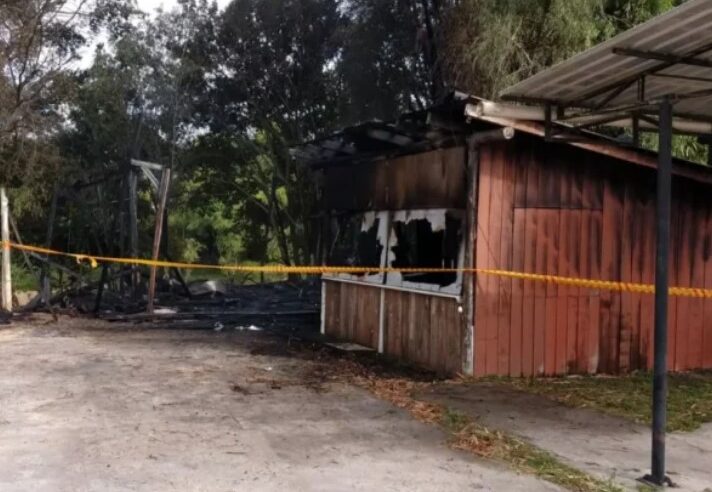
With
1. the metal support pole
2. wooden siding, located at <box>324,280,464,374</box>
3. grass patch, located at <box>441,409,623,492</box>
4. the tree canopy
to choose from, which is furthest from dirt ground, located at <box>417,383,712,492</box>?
the tree canopy

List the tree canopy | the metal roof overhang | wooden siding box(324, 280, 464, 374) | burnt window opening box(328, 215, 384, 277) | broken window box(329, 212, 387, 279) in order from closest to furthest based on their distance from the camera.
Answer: the metal roof overhang
wooden siding box(324, 280, 464, 374)
broken window box(329, 212, 387, 279)
burnt window opening box(328, 215, 384, 277)
the tree canopy

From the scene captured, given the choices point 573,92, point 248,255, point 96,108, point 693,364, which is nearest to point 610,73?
point 573,92

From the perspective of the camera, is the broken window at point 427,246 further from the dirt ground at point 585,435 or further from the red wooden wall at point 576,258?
the dirt ground at point 585,435

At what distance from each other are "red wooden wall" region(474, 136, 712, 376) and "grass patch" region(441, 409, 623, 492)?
2078 millimetres

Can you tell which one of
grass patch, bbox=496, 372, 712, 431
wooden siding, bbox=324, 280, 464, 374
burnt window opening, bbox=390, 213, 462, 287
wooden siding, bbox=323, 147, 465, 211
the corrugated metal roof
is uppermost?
the corrugated metal roof

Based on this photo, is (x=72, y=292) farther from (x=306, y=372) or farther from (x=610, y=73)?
(x=610, y=73)

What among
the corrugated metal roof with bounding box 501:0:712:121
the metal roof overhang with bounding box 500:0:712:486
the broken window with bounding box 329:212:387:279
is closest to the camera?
the corrugated metal roof with bounding box 501:0:712:121

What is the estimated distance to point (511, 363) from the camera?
331 inches

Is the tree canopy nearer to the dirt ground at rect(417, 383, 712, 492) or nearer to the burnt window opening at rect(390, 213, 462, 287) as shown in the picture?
the burnt window opening at rect(390, 213, 462, 287)

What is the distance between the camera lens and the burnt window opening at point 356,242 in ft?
34.0

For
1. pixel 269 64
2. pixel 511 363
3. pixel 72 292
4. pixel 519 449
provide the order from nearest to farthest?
pixel 519 449 → pixel 511 363 → pixel 72 292 → pixel 269 64

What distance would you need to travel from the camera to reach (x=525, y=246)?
852 centimetres

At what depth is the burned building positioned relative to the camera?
828 centimetres

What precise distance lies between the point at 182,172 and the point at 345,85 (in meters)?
7.64
